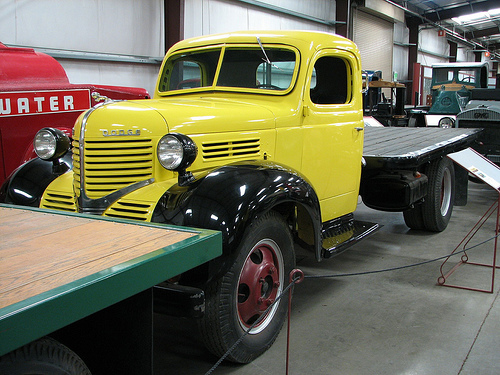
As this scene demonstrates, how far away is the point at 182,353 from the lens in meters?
2.99

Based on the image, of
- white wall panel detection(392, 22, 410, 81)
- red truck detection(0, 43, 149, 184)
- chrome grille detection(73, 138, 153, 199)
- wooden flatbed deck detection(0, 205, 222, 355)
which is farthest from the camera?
white wall panel detection(392, 22, 410, 81)

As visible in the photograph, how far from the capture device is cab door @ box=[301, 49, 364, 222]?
147 inches

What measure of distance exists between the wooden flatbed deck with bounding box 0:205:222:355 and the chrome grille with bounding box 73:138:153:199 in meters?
0.66

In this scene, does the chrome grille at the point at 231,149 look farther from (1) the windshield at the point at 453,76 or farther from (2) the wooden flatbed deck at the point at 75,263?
(1) the windshield at the point at 453,76

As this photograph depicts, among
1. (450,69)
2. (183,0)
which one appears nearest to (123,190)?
(183,0)

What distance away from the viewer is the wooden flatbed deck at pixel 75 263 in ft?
4.31

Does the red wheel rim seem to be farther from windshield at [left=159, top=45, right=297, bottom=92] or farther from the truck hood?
windshield at [left=159, top=45, right=297, bottom=92]

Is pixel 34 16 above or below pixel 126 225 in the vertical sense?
above

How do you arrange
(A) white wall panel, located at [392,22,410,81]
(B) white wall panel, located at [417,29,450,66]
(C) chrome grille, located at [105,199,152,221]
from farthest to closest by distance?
(B) white wall panel, located at [417,29,450,66] < (A) white wall panel, located at [392,22,410,81] < (C) chrome grille, located at [105,199,152,221]

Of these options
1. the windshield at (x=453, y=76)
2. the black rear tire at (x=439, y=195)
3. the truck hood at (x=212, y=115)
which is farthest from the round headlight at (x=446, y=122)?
the truck hood at (x=212, y=115)

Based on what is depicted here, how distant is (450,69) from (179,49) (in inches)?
554

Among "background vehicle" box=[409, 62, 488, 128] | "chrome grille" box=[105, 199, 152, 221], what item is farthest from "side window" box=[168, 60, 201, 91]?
"background vehicle" box=[409, 62, 488, 128]

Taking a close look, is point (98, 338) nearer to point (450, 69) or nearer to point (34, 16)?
point (34, 16)

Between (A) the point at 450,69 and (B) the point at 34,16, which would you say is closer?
(B) the point at 34,16
